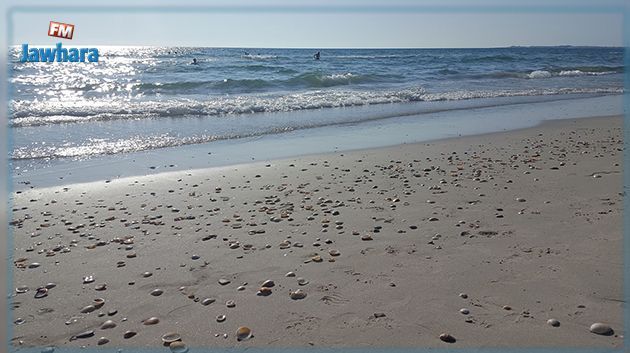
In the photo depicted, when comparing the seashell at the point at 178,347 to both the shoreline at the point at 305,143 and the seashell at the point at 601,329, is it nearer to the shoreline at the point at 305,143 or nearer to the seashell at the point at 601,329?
the seashell at the point at 601,329

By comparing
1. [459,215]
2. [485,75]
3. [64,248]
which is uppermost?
[485,75]

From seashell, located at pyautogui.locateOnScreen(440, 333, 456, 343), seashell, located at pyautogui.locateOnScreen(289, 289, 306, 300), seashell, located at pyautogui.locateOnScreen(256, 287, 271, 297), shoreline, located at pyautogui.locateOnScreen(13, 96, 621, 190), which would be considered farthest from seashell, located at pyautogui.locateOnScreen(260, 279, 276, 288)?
shoreline, located at pyautogui.locateOnScreen(13, 96, 621, 190)

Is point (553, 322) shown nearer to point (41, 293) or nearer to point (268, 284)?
point (268, 284)

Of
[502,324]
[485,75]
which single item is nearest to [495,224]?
[502,324]

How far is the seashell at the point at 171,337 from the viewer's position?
3.31 metres

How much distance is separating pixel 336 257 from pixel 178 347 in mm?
1740

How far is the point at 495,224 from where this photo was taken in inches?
205

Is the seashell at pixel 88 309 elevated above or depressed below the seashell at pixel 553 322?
below

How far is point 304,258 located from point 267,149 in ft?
18.2

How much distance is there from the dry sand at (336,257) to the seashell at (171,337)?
59 mm

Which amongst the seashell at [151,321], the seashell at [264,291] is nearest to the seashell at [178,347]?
the seashell at [151,321]

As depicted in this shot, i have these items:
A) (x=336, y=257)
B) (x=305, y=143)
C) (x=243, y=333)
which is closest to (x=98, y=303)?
(x=243, y=333)

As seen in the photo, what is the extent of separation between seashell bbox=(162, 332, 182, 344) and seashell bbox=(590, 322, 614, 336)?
2738 mm

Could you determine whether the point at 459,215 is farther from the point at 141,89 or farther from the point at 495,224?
the point at 141,89
